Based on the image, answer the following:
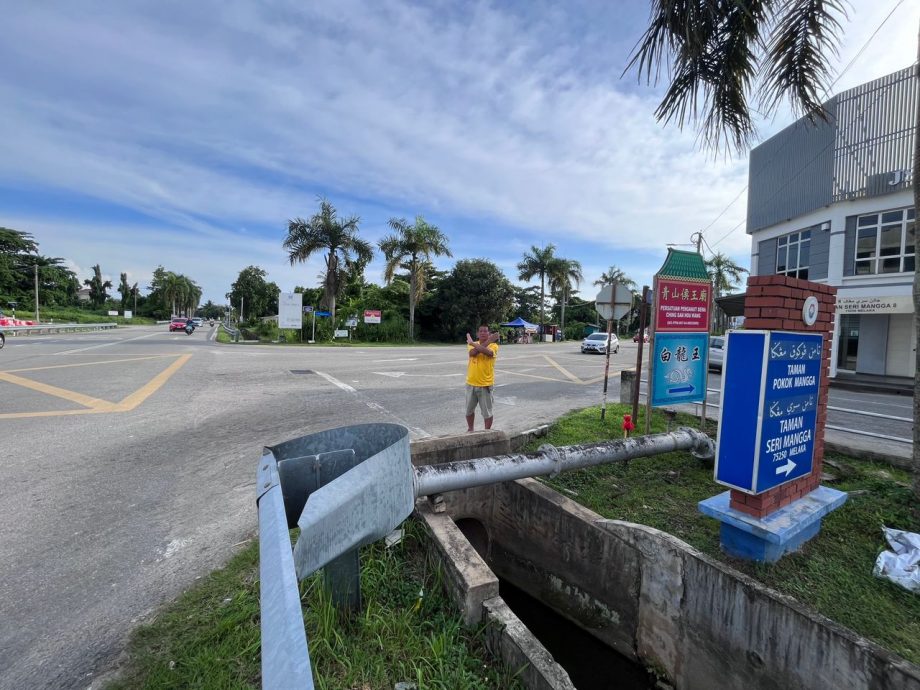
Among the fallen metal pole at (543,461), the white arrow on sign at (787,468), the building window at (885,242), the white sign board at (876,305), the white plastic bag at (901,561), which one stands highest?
the building window at (885,242)

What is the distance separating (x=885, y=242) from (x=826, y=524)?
59.2ft

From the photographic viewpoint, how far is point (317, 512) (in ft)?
5.80

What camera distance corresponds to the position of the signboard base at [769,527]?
3234mm

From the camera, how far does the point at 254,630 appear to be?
2473mm

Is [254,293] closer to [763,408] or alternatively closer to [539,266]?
[539,266]

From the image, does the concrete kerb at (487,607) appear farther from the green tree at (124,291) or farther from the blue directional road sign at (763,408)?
the green tree at (124,291)

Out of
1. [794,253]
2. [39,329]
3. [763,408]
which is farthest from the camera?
[39,329]

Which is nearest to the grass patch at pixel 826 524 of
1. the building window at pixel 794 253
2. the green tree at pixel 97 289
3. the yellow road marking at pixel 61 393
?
the yellow road marking at pixel 61 393

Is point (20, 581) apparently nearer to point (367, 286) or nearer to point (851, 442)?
point (851, 442)

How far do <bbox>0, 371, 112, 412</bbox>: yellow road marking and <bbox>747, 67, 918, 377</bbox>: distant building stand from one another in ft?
75.1

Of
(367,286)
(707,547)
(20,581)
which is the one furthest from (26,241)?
(707,547)

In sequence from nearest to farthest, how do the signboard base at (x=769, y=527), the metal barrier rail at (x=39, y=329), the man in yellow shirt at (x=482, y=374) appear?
the signboard base at (x=769, y=527) < the man in yellow shirt at (x=482, y=374) < the metal barrier rail at (x=39, y=329)

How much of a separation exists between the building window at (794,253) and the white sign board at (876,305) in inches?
93.7

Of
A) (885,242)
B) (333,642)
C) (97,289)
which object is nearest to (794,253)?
(885,242)
